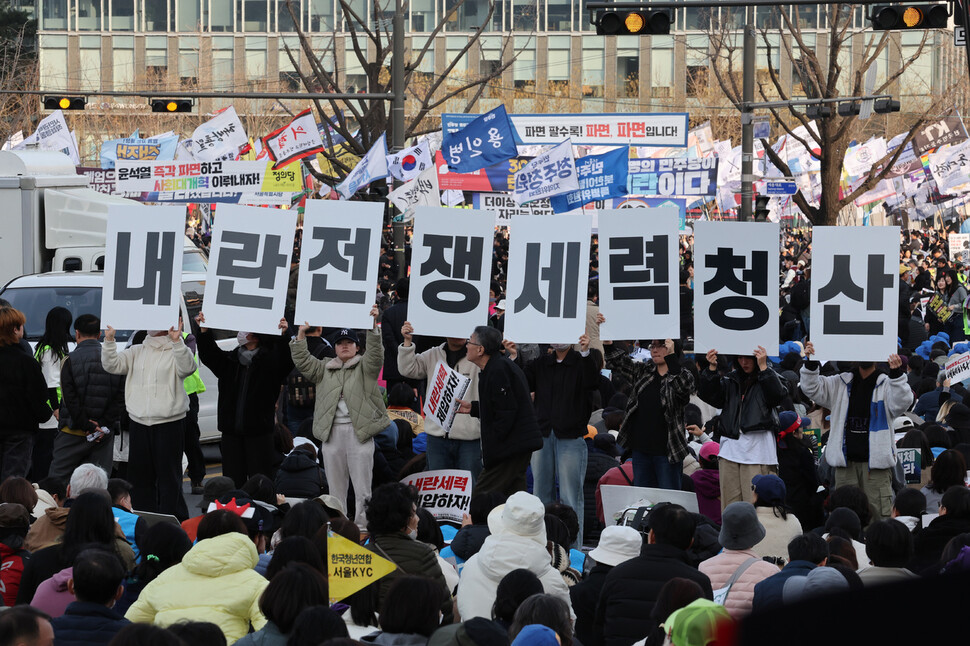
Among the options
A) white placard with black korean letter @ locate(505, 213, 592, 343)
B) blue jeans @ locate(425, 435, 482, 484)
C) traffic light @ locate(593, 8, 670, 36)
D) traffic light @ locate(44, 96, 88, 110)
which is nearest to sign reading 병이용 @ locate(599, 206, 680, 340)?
white placard with black korean letter @ locate(505, 213, 592, 343)

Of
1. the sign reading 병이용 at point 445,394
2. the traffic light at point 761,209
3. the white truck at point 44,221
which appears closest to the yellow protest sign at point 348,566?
the sign reading 병이용 at point 445,394

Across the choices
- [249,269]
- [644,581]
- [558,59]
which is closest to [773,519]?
[644,581]

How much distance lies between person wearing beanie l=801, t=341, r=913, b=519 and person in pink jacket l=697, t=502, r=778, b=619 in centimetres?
280

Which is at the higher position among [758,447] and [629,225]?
[629,225]

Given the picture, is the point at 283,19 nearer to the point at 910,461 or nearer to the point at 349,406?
the point at 349,406

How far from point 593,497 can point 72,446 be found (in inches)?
155

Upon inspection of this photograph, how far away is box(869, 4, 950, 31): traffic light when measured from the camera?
12.0 metres

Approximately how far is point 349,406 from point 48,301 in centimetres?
492

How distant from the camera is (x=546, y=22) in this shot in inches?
3292

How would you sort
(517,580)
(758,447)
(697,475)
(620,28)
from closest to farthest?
1. (517,580)
2. (758,447)
3. (697,475)
4. (620,28)

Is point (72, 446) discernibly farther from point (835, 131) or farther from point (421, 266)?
point (835, 131)

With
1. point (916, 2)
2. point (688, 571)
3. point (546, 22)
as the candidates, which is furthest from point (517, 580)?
point (546, 22)

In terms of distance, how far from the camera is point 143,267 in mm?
9578

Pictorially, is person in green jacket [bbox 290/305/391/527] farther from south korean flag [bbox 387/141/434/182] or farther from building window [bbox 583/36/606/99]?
building window [bbox 583/36/606/99]
